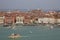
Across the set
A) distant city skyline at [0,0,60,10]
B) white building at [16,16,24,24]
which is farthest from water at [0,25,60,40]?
distant city skyline at [0,0,60,10]

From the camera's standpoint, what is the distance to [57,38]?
82.2 inches

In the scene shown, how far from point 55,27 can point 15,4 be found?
689 mm

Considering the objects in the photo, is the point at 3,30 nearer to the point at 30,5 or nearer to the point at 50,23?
the point at 30,5

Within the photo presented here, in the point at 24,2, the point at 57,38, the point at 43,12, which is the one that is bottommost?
the point at 57,38

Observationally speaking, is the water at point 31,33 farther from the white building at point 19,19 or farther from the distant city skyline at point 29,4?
the distant city skyline at point 29,4

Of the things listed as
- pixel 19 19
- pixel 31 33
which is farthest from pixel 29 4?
pixel 31 33


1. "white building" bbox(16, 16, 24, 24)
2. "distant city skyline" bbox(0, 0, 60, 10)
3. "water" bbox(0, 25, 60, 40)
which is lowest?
"water" bbox(0, 25, 60, 40)

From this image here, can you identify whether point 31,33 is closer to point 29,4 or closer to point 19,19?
point 19,19

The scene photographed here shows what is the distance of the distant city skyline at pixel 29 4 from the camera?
7.18 ft

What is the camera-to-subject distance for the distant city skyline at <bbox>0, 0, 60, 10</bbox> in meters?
2.19

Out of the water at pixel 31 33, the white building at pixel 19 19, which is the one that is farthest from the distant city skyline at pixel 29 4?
the water at pixel 31 33

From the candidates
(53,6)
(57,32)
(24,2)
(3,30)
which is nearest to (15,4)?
(24,2)

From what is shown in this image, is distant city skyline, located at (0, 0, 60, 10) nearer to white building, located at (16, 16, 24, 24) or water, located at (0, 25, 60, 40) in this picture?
white building, located at (16, 16, 24, 24)

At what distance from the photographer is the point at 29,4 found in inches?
86.7
